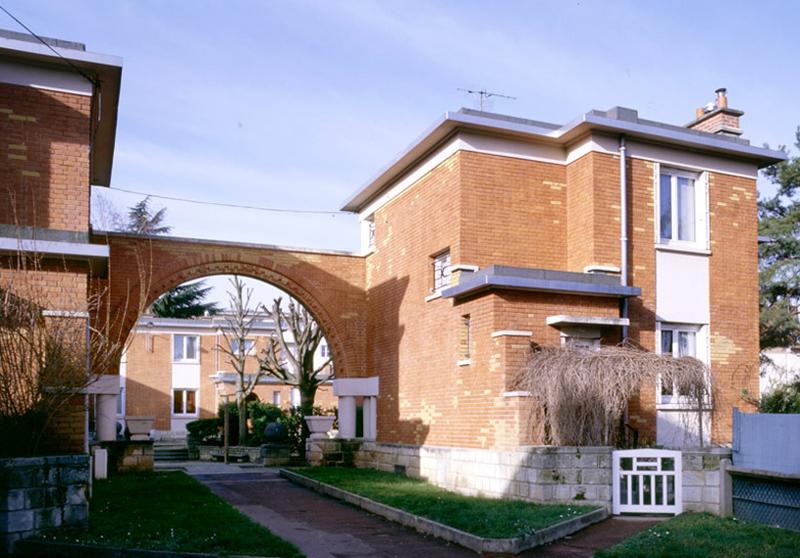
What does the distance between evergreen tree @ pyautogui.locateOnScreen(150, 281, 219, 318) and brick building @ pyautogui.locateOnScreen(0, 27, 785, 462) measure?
25973mm

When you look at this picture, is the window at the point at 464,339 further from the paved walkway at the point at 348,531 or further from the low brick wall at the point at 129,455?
the low brick wall at the point at 129,455

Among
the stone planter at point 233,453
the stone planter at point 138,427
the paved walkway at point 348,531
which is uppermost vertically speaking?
the stone planter at point 138,427

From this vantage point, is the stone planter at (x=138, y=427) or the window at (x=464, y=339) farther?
the stone planter at (x=138, y=427)

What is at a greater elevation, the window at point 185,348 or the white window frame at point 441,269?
the white window frame at point 441,269

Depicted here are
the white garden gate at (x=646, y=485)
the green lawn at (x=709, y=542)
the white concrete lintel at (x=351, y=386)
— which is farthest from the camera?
the white concrete lintel at (x=351, y=386)

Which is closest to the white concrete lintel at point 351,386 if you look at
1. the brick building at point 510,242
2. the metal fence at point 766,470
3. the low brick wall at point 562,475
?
the brick building at point 510,242

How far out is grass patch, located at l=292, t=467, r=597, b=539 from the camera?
35.6ft

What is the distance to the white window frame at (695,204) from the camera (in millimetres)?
16891

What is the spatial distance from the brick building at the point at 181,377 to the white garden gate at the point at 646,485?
29.7 m

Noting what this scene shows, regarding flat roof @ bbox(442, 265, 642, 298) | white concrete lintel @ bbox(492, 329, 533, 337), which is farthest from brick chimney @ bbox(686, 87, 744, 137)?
white concrete lintel @ bbox(492, 329, 533, 337)

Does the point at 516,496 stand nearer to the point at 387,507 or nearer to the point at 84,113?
the point at 387,507

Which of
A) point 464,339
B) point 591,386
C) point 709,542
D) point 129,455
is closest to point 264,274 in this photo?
point 129,455

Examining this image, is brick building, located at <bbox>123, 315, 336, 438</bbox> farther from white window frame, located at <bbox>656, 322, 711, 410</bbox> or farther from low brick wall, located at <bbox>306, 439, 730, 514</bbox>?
low brick wall, located at <bbox>306, 439, 730, 514</bbox>

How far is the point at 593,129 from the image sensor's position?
53.0 feet
